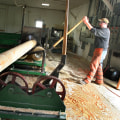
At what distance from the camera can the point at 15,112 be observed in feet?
5.65

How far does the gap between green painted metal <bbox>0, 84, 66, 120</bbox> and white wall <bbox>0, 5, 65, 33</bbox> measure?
1249 centimetres

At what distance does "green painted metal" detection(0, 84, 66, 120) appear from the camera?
1.71 meters

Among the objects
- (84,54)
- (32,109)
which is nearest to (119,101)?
(32,109)

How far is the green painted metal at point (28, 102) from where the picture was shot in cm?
171

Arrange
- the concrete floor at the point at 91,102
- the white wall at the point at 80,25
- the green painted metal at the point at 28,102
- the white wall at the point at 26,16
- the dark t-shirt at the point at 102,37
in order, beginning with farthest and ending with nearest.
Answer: the white wall at the point at 26,16
the white wall at the point at 80,25
the dark t-shirt at the point at 102,37
the concrete floor at the point at 91,102
the green painted metal at the point at 28,102

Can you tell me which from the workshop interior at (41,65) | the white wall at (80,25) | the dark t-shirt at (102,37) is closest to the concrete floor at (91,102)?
the workshop interior at (41,65)

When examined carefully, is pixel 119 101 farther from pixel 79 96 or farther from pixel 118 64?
pixel 118 64

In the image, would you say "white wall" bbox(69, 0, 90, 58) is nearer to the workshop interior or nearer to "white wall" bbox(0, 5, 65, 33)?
the workshop interior

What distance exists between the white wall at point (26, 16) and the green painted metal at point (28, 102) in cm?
1249

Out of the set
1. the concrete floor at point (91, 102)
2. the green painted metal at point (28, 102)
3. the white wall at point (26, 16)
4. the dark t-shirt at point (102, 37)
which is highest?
the white wall at point (26, 16)

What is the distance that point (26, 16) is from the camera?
1345 centimetres

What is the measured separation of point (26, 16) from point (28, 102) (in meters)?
12.9

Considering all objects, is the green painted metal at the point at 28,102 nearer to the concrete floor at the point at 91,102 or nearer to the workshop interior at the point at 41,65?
the workshop interior at the point at 41,65

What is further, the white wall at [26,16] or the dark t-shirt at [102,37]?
the white wall at [26,16]
